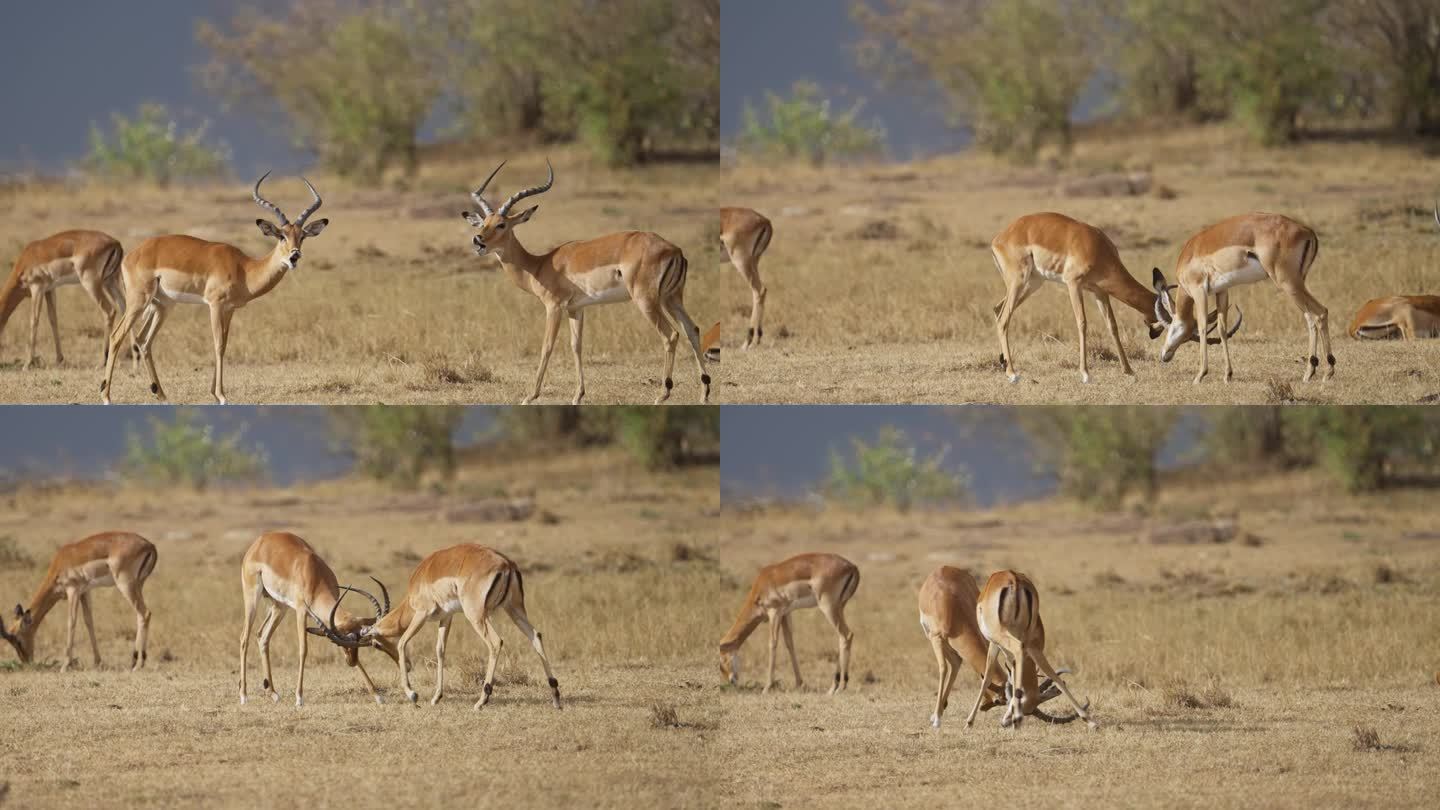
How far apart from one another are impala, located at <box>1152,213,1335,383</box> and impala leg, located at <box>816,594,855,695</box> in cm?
310

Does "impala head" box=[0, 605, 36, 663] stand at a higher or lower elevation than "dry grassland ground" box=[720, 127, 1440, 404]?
lower

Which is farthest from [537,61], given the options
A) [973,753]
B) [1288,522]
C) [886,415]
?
[973,753]

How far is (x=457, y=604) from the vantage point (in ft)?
43.0

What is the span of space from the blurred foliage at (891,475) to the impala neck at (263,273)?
1510 cm

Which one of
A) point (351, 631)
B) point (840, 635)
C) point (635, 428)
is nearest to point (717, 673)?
point (840, 635)

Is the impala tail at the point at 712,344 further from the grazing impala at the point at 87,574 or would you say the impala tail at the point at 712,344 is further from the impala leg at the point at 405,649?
the grazing impala at the point at 87,574

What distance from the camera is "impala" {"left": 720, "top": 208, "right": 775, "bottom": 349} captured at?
17.3 meters

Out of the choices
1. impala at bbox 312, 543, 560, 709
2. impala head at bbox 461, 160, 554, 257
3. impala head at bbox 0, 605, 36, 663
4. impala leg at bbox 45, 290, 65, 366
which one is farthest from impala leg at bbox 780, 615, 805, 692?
impala leg at bbox 45, 290, 65, 366

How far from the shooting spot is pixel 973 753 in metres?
11.6

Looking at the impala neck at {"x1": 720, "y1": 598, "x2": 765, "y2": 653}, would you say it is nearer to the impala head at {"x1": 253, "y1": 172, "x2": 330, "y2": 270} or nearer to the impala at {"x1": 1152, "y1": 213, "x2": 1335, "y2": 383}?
the impala at {"x1": 1152, "y1": 213, "x2": 1335, "y2": 383}

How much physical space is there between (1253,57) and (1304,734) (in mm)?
18775

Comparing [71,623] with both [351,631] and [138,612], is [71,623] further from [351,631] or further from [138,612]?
[351,631]

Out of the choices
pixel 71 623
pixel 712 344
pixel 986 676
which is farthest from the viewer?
pixel 712 344

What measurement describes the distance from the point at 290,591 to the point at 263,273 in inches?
87.5
